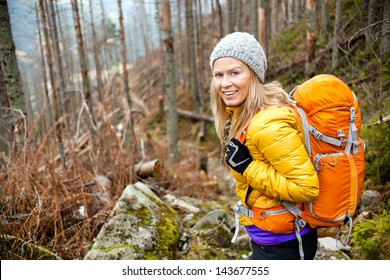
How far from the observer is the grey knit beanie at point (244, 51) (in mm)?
1670

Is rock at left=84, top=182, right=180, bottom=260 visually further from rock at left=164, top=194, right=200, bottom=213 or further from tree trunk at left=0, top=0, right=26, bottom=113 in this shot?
tree trunk at left=0, top=0, right=26, bottom=113

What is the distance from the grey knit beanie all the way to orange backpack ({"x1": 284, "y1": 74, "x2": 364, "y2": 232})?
30 centimetres

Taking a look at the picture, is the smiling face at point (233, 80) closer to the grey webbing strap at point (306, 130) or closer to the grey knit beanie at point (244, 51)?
the grey knit beanie at point (244, 51)

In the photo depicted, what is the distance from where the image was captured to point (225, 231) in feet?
11.4

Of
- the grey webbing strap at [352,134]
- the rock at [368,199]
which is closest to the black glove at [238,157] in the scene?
the grey webbing strap at [352,134]

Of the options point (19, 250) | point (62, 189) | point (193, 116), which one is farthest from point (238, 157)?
point (193, 116)

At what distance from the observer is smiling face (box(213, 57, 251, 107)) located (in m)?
1.69

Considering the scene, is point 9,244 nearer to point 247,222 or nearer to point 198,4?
point 247,222

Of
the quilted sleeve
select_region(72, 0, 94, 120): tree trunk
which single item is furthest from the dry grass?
select_region(72, 0, 94, 120): tree trunk

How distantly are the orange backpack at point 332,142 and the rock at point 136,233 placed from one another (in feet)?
5.50

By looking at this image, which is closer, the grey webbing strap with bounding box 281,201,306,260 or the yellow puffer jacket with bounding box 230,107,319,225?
the yellow puffer jacket with bounding box 230,107,319,225

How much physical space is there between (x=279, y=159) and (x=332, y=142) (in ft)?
1.01
